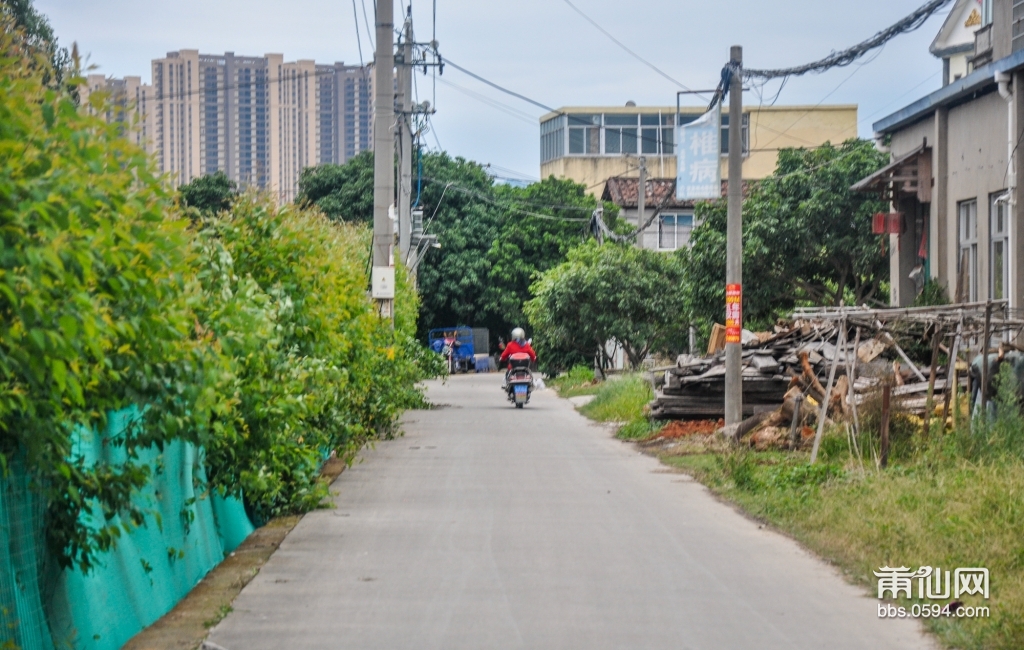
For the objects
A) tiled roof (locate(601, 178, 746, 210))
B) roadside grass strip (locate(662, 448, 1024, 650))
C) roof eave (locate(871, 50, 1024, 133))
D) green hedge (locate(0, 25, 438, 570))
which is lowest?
roadside grass strip (locate(662, 448, 1024, 650))

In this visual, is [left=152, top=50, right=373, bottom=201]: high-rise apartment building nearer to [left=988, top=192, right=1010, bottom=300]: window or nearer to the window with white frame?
the window with white frame

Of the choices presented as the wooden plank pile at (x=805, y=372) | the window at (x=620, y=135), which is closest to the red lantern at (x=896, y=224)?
the wooden plank pile at (x=805, y=372)

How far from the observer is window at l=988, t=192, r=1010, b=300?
18172 mm

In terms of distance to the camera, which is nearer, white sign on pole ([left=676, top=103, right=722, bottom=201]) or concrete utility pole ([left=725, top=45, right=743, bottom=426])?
concrete utility pole ([left=725, top=45, right=743, bottom=426])

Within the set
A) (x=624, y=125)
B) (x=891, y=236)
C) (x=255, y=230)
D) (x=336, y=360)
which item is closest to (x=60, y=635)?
(x=255, y=230)

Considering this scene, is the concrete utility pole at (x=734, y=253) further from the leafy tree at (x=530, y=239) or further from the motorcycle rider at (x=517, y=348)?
the leafy tree at (x=530, y=239)

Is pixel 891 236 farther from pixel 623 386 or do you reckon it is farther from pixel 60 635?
pixel 60 635

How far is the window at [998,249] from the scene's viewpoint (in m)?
18.2

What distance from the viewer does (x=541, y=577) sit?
9.37 metres

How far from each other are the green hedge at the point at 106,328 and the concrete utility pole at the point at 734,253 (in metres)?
9.33

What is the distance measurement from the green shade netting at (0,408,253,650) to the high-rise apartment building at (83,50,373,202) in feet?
155

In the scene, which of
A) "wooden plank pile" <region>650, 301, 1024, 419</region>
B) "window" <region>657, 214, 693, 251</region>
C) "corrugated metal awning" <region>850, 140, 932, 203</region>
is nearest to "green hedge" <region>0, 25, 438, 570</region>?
"wooden plank pile" <region>650, 301, 1024, 419</region>

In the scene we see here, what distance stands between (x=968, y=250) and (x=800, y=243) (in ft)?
40.4

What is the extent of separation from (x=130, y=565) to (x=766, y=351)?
1584cm
